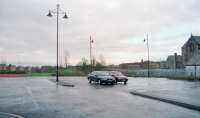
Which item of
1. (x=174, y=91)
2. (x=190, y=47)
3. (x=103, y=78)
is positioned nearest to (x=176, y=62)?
(x=190, y=47)

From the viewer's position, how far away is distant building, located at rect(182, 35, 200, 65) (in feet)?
292

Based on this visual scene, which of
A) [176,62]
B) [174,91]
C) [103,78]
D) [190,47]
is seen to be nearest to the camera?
[174,91]

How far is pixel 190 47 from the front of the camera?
92500 mm

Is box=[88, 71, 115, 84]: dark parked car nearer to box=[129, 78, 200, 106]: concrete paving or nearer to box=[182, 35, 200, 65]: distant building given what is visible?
box=[129, 78, 200, 106]: concrete paving

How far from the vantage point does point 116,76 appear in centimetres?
3497

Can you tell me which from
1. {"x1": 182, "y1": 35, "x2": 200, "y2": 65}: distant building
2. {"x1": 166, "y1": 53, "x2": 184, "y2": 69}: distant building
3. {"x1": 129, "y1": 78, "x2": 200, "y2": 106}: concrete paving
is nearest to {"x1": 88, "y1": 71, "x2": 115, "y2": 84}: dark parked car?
{"x1": 129, "y1": 78, "x2": 200, "y2": 106}: concrete paving

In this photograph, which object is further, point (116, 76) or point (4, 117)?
point (116, 76)

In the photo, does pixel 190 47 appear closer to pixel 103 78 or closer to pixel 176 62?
pixel 176 62

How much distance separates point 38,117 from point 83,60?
2881 inches

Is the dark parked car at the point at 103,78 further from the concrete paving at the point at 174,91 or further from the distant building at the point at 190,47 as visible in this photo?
the distant building at the point at 190,47

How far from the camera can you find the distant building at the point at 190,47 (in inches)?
3501

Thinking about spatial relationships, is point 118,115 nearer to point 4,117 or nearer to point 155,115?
point 155,115

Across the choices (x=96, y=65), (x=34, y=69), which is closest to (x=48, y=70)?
(x=34, y=69)

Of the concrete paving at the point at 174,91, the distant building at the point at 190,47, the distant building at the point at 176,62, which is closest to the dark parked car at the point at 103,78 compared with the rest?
the concrete paving at the point at 174,91
